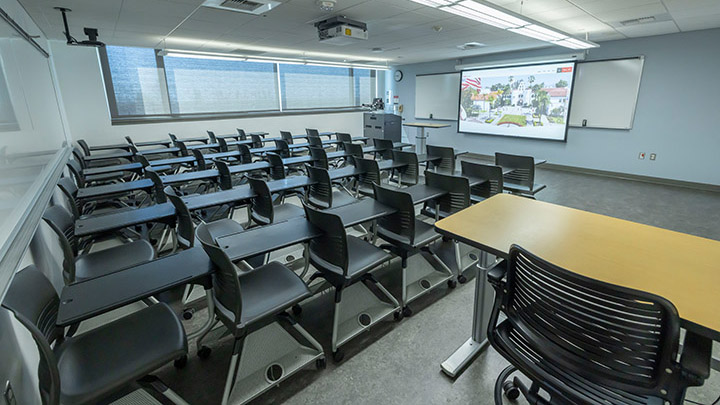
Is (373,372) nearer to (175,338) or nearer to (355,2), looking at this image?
(175,338)

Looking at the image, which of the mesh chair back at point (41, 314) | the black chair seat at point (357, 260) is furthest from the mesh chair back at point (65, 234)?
the black chair seat at point (357, 260)

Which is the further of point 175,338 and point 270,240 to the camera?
point 270,240

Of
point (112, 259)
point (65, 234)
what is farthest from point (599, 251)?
point (65, 234)

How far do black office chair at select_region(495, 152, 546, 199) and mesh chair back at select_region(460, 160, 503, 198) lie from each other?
434mm

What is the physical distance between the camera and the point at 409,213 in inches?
92.0

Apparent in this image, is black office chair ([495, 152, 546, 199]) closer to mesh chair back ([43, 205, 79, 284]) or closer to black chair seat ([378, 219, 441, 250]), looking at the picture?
black chair seat ([378, 219, 441, 250])

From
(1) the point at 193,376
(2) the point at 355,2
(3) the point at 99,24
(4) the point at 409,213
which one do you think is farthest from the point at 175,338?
(3) the point at 99,24

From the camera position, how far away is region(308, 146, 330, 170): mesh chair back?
4.85 meters

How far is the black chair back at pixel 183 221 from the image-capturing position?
2.34 m

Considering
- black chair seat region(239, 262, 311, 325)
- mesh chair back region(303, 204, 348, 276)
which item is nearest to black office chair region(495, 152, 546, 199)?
mesh chair back region(303, 204, 348, 276)

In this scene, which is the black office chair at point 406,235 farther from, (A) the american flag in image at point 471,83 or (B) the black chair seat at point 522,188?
(A) the american flag in image at point 471,83

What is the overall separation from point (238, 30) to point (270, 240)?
13.8ft

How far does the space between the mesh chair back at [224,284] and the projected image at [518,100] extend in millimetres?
7586

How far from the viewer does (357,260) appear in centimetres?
211
